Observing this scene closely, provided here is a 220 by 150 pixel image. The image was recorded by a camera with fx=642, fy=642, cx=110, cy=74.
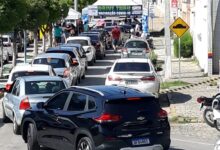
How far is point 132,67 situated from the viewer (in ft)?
71.9

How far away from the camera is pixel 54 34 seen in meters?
48.0

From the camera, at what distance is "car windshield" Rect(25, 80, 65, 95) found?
16772mm

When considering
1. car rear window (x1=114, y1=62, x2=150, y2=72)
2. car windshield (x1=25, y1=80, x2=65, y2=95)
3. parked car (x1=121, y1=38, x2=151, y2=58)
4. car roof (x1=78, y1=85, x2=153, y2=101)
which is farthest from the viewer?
parked car (x1=121, y1=38, x2=151, y2=58)

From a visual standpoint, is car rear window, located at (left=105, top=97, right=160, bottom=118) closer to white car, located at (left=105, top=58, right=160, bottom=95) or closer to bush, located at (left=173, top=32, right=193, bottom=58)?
white car, located at (left=105, top=58, right=160, bottom=95)

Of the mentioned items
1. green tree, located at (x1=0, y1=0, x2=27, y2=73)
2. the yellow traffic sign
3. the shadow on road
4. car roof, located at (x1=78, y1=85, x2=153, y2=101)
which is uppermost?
green tree, located at (x1=0, y1=0, x2=27, y2=73)

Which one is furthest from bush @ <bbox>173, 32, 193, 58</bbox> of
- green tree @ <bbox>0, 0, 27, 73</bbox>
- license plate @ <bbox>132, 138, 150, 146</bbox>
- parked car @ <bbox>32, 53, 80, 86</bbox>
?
license plate @ <bbox>132, 138, 150, 146</bbox>

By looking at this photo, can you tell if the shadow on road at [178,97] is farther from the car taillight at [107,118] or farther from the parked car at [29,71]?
the car taillight at [107,118]

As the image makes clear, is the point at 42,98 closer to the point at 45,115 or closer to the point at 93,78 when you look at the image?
the point at 45,115

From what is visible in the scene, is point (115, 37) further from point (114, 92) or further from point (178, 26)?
point (114, 92)

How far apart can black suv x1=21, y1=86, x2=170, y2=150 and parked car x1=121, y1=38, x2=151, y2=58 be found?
21.3 meters

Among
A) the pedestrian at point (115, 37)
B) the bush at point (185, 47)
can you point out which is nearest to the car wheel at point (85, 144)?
the bush at point (185, 47)

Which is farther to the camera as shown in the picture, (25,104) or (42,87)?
(42,87)

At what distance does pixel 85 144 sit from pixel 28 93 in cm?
504

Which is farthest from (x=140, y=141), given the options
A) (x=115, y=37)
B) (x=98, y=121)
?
(x=115, y=37)
